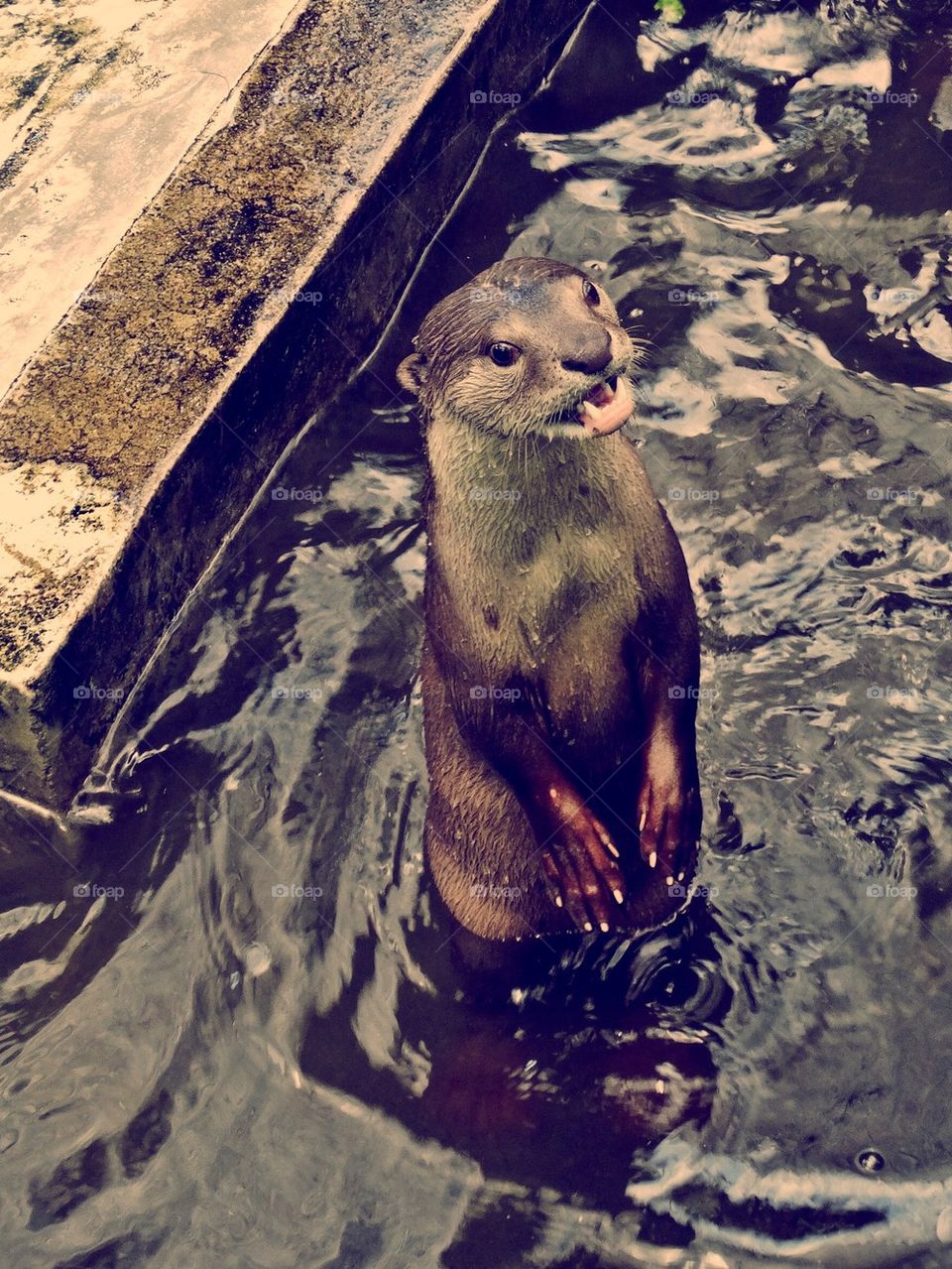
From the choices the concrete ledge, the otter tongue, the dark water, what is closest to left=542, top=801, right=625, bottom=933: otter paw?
the dark water

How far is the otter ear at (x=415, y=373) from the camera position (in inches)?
134

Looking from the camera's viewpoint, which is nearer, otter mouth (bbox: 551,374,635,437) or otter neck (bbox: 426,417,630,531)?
otter mouth (bbox: 551,374,635,437)

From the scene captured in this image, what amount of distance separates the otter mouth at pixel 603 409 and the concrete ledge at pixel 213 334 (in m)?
1.72

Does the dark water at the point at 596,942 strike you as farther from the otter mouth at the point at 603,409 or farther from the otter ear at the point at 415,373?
the otter mouth at the point at 603,409

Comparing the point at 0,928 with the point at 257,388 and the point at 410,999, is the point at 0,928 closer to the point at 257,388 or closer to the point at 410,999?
the point at 410,999

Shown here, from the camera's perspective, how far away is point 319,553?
15.2ft

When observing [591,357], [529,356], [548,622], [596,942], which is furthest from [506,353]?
[596,942]

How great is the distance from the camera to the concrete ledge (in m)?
4.18

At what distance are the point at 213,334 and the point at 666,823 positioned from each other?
225 centimetres

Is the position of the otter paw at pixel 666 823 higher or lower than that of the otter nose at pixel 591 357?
lower

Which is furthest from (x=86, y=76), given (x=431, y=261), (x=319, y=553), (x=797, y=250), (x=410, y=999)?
(x=410, y=999)

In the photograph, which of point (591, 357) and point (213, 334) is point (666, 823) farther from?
point (213, 334)

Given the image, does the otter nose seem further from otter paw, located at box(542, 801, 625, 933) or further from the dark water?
the dark water

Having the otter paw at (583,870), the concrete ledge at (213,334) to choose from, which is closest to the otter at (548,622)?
the otter paw at (583,870)
